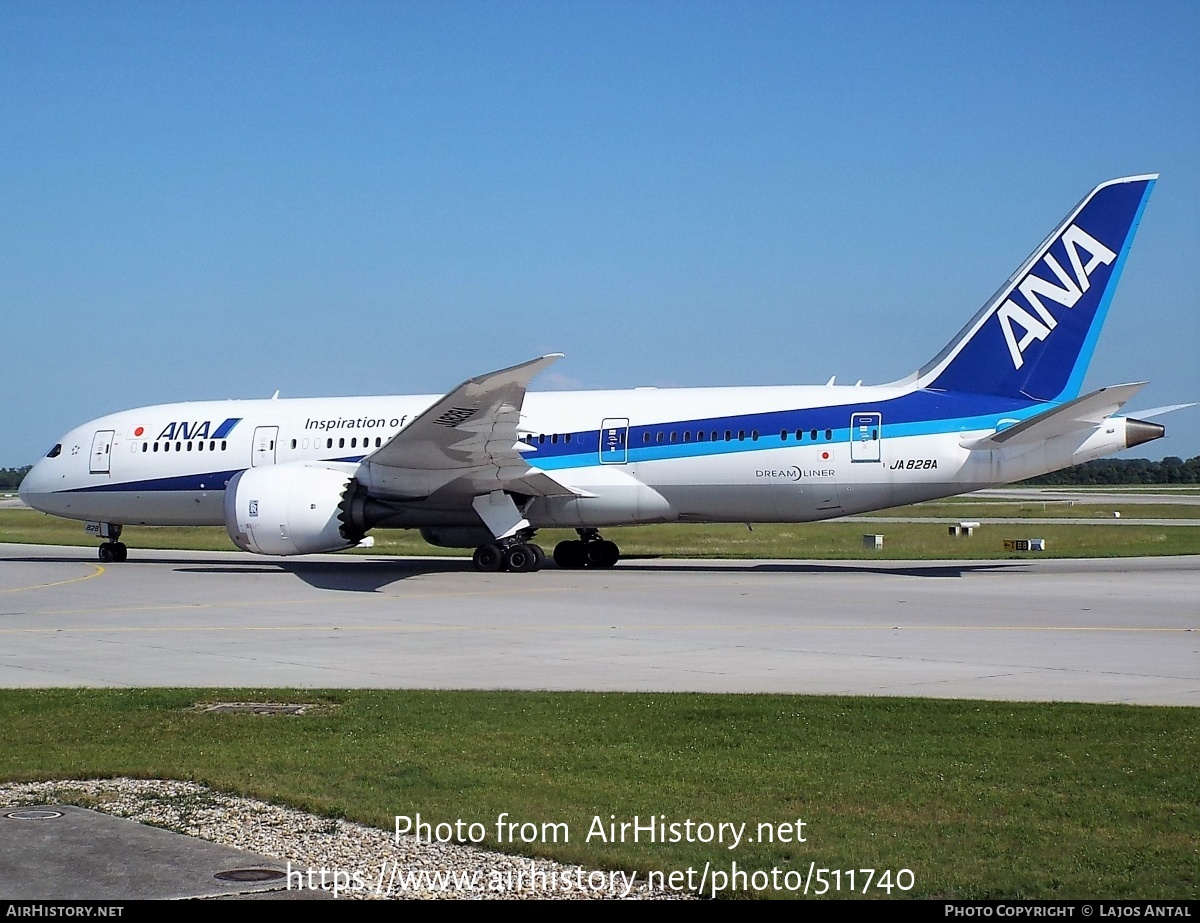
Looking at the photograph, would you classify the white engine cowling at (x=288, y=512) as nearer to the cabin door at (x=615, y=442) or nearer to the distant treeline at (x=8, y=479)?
the cabin door at (x=615, y=442)

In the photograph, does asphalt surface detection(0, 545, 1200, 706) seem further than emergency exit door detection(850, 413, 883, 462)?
No

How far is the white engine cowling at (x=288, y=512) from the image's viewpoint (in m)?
24.7

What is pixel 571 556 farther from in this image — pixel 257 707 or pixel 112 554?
pixel 257 707

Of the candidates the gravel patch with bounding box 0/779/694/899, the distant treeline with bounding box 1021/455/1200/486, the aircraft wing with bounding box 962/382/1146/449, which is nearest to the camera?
the gravel patch with bounding box 0/779/694/899

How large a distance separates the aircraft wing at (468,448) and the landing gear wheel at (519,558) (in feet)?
3.83

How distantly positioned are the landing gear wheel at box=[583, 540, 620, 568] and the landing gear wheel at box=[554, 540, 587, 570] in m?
0.13

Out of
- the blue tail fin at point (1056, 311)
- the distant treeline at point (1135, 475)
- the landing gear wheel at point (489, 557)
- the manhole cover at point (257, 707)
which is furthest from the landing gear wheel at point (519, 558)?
the distant treeline at point (1135, 475)

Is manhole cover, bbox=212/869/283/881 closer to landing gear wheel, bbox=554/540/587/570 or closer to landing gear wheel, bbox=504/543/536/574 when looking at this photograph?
landing gear wheel, bbox=504/543/536/574

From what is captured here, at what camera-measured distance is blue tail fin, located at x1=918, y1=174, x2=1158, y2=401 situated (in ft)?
80.5

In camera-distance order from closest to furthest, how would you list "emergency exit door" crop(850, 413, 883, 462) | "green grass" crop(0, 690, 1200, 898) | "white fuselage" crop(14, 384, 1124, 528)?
"green grass" crop(0, 690, 1200, 898) < "white fuselage" crop(14, 384, 1124, 528) < "emergency exit door" crop(850, 413, 883, 462)

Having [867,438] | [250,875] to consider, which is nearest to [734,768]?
[250,875]

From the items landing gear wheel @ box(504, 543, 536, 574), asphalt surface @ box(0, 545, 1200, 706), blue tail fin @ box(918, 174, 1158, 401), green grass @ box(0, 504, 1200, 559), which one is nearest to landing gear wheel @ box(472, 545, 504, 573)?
landing gear wheel @ box(504, 543, 536, 574)

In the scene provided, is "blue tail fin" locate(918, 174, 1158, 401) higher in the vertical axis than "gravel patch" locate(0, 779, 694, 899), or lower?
higher
